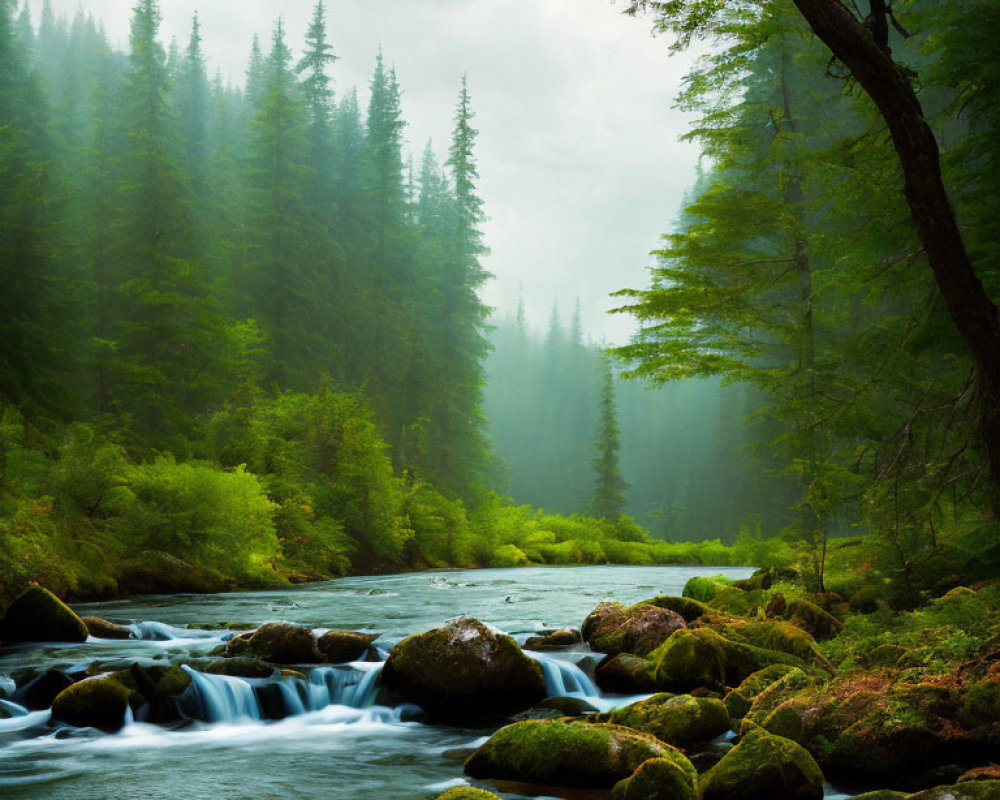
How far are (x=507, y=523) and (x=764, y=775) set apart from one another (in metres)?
29.4

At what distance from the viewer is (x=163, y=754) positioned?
6480 millimetres

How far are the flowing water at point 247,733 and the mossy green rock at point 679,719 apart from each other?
1420mm

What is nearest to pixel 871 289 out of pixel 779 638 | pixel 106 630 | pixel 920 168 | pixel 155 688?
pixel 920 168

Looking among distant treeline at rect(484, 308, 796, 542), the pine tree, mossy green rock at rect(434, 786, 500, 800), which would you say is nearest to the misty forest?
mossy green rock at rect(434, 786, 500, 800)

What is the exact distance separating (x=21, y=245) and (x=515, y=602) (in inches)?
561

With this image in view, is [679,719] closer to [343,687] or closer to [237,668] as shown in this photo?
[343,687]

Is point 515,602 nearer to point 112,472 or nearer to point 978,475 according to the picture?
point 112,472

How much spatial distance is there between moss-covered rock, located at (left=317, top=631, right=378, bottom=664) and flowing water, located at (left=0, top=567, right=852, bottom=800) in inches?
15.5

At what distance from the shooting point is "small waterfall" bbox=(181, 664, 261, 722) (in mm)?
7570

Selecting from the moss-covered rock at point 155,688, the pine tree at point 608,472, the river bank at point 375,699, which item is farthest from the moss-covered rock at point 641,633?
the pine tree at point 608,472

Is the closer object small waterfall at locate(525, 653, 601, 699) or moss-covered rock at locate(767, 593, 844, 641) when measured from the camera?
small waterfall at locate(525, 653, 601, 699)

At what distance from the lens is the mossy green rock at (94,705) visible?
7.01 meters

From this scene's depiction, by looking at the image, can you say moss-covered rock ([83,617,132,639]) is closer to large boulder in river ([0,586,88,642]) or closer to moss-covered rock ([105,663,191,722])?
large boulder in river ([0,586,88,642])

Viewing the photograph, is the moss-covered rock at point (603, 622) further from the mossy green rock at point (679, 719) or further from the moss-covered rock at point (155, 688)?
the moss-covered rock at point (155, 688)
